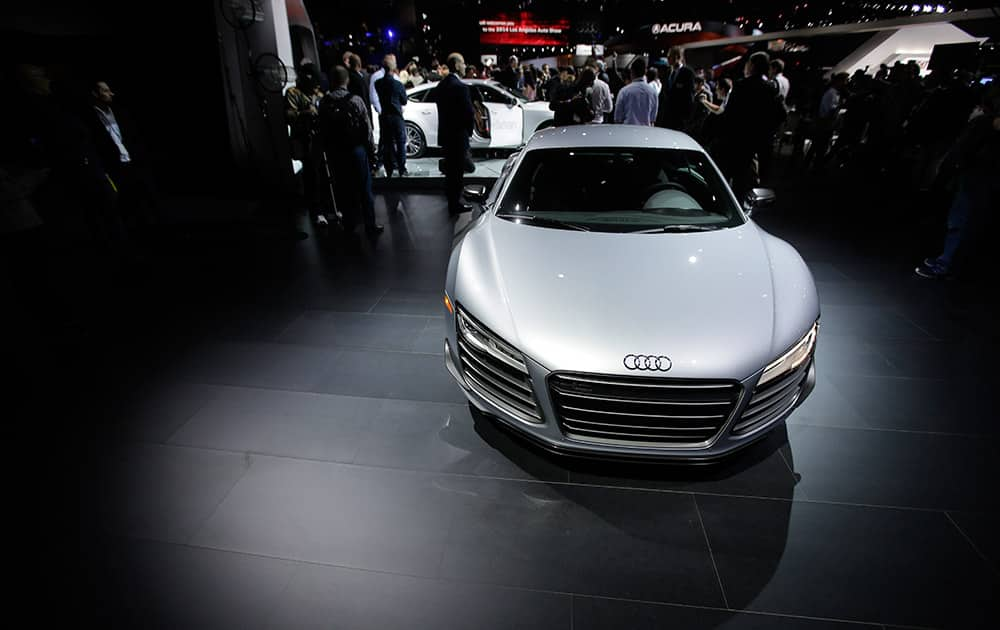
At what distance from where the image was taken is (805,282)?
2227 millimetres

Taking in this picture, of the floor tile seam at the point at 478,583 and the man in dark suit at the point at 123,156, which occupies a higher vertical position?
the man in dark suit at the point at 123,156

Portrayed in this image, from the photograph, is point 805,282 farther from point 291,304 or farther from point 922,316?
point 291,304

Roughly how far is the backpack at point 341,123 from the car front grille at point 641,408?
4.28m

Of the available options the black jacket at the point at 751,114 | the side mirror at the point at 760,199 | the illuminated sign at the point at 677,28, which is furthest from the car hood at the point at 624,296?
the illuminated sign at the point at 677,28

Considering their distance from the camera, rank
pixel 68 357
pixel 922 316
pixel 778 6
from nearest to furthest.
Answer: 1. pixel 68 357
2. pixel 922 316
3. pixel 778 6

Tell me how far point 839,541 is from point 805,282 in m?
1.07

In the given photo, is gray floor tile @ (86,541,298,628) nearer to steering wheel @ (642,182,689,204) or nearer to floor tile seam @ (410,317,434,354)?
floor tile seam @ (410,317,434,354)

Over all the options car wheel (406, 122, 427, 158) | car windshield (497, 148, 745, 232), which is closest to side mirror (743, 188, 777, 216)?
car windshield (497, 148, 745, 232)

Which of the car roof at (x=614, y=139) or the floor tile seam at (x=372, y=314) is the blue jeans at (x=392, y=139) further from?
the car roof at (x=614, y=139)

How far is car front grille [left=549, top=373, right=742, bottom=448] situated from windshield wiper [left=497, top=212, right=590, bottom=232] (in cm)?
106

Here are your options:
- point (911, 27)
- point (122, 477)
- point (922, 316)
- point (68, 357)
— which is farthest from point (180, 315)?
point (911, 27)

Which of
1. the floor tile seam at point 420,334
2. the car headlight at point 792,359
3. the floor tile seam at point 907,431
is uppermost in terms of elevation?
the car headlight at point 792,359

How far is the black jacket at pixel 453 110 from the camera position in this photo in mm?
5602

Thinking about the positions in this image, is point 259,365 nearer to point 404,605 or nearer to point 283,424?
point 283,424
